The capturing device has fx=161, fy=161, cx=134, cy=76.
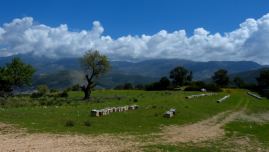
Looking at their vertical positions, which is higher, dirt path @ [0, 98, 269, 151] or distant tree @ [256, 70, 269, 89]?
distant tree @ [256, 70, 269, 89]

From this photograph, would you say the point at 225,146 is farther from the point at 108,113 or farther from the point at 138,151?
the point at 108,113

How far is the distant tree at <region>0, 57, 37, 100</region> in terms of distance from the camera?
1845 inches

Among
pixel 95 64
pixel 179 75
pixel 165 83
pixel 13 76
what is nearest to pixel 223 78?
pixel 179 75

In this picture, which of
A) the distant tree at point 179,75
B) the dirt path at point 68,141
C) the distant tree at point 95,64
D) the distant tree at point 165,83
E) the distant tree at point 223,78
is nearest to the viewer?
the dirt path at point 68,141

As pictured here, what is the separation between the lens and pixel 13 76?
4712 cm

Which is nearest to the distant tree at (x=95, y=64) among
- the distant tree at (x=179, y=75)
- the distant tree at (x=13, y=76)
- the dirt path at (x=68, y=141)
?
the distant tree at (x=13, y=76)

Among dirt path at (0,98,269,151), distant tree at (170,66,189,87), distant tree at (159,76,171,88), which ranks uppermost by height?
distant tree at (170,66,189,87)

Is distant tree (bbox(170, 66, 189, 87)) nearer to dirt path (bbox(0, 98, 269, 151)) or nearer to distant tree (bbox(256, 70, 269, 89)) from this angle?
distant tree (bbox(256, 70, 269, 89))

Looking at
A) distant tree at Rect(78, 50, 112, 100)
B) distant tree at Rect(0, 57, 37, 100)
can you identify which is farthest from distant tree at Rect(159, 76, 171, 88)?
distant tree at Rect(0, 57, 37, 100)

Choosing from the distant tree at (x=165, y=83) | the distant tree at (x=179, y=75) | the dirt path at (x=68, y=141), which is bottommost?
the dirt path at (x=68, y=141)

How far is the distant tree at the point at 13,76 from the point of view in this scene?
154ft

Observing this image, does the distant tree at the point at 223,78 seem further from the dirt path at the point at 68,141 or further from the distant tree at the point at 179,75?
the dirt path at the point at 68,141

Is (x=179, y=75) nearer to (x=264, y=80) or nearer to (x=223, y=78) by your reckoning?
(x=223, y=78)

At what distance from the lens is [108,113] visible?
20453 millimetres
